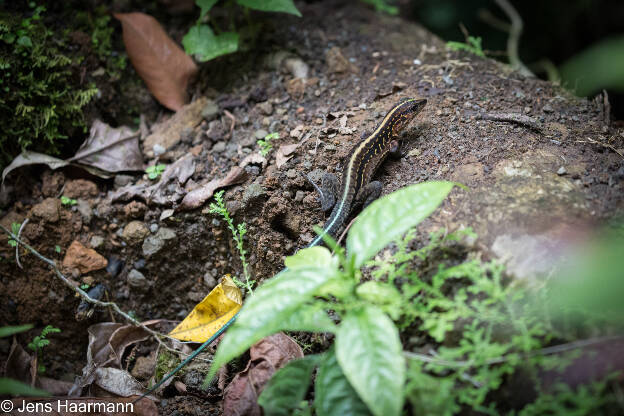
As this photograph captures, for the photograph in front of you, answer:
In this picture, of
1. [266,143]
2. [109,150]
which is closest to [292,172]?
[266,143]

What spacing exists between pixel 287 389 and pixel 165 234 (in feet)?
6.78

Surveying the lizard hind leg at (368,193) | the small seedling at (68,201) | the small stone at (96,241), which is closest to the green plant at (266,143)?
the lizard hind leg at (368,193)

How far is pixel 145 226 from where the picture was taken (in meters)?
3.77

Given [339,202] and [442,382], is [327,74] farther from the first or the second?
[442,382]

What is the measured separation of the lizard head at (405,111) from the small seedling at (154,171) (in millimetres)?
2295

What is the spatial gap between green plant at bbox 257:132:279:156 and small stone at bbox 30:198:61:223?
6.50 ft

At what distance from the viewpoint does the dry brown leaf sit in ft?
14.2

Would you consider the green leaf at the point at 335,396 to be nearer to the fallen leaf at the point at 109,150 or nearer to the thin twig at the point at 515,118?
the thin twig at the point at 515,118

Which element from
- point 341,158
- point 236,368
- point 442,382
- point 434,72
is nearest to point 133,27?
point 341,158

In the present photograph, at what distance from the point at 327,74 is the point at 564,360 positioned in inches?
141

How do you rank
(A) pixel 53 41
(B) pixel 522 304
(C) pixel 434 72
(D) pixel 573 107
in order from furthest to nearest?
(C) pixel 434 72, (A) pixel 53 41, (D) pixel 573 107, (B) pixel 522 304

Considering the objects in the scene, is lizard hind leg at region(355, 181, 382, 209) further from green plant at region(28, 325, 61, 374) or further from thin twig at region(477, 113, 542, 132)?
green plant at region(28, 325, 61, 374)

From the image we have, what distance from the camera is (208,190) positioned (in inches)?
143

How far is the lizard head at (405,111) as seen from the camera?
3.75 metres
